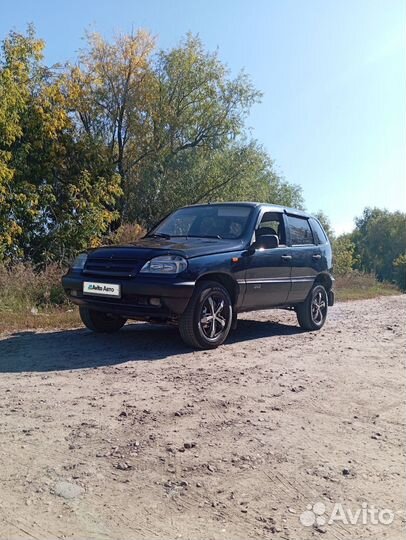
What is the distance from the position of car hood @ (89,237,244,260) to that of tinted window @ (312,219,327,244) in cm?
222

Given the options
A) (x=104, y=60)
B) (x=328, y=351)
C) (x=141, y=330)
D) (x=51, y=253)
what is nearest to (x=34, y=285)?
(x=141, y=330)

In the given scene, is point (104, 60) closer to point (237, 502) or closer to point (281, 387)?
point (281, 387)

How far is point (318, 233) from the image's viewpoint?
8648 mm

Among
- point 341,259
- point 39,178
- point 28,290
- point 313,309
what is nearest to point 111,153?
point 39,178

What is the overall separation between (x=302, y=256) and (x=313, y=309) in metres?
0.90

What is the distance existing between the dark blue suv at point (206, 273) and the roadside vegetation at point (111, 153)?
350cm

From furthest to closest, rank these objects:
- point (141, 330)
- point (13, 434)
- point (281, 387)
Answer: point (141, 330)
point (281, 387)
point (13, 434)

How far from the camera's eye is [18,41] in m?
14.5

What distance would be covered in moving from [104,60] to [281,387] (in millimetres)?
17854

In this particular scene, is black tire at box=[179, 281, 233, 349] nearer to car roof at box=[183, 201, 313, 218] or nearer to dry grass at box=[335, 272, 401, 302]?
car roof at box=[183, 201, 313, 218]

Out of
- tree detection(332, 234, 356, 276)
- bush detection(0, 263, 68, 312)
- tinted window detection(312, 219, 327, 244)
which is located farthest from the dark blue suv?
tree detection(332, 234, 356, 276)

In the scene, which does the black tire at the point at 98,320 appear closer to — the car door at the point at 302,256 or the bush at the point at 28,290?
the bush at the point at 28,290

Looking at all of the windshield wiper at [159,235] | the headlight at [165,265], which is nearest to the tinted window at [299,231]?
the windshield wiper at [159,235]

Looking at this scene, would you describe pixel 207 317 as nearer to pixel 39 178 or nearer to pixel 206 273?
pixel 206 273
